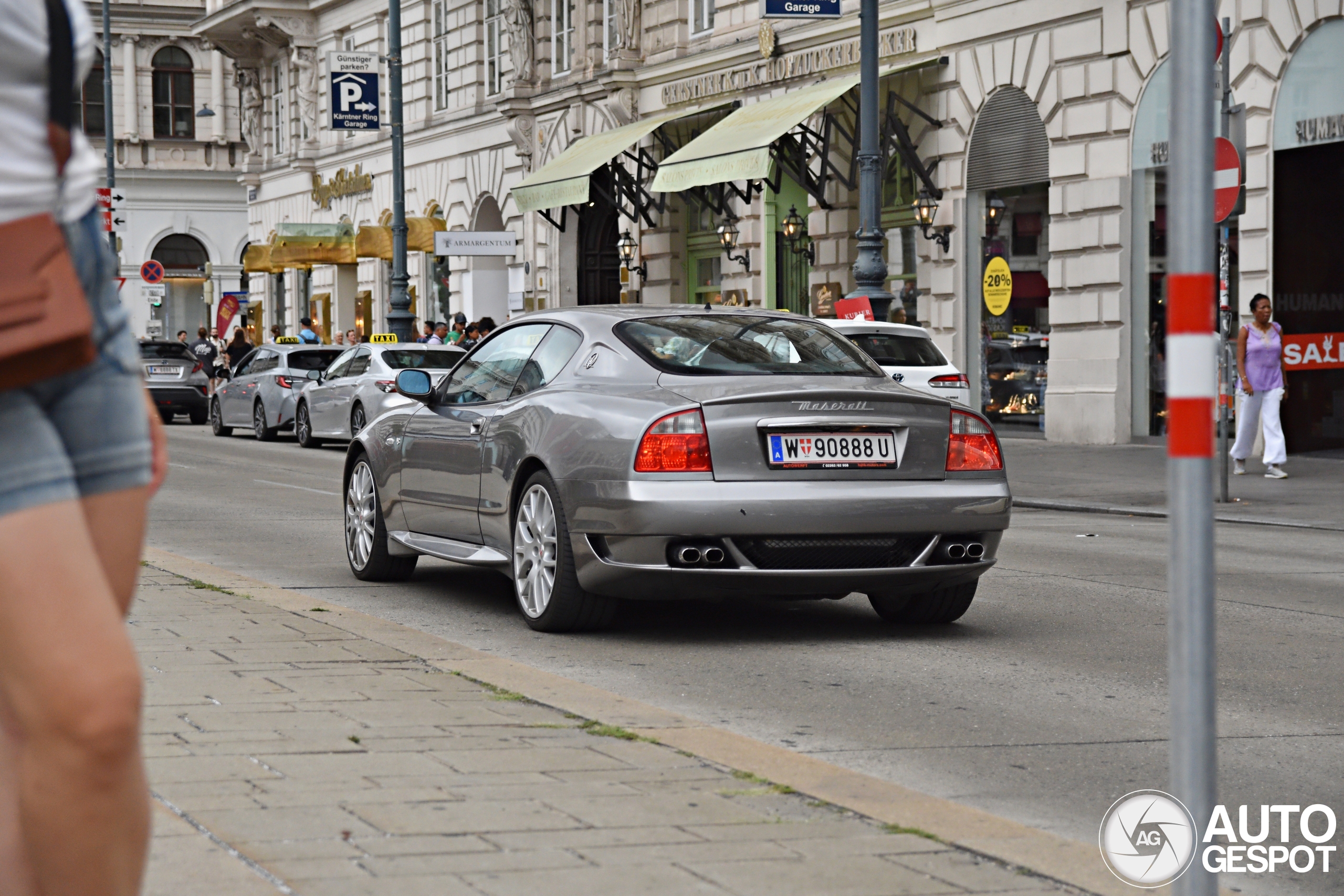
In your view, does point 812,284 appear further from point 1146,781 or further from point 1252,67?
point 1146,781

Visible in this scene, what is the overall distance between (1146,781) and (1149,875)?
1266 millimetres

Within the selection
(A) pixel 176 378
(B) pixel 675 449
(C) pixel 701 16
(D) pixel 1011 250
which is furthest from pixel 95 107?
(B) pixel 675 449

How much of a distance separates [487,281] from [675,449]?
3452 cm

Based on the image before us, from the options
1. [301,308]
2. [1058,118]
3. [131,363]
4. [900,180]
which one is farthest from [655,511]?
[301,308]

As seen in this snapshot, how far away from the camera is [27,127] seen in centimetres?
251

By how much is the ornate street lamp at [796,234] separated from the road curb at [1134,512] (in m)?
14.0

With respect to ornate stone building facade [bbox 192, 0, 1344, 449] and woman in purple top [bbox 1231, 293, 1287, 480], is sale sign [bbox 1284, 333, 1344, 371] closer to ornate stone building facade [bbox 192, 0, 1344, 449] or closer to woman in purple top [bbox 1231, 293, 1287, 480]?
ornate stone building facade [bbox 192, 0, 1344, 449]

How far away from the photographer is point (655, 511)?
7.80 m

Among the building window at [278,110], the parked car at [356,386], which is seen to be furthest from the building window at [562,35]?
the building window at [278,110]

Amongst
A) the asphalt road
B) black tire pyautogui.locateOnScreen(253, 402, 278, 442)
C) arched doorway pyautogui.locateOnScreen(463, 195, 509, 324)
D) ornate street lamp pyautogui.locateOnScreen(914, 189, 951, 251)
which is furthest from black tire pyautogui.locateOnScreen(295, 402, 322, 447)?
arched doorway pyautogui.locateOnScreen(463, 195, 509, 324)

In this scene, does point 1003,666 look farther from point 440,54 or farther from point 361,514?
point 440,54

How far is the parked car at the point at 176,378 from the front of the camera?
34.9 m

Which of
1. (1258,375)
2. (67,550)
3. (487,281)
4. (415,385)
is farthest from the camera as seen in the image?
(487,281)

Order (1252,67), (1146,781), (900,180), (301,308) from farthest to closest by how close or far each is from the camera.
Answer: (301,308) → (900,180) → (1252,67) → (1146,781)
